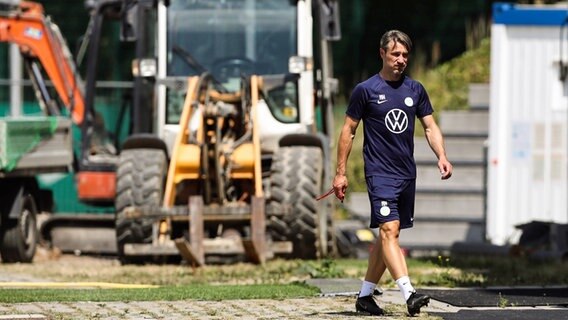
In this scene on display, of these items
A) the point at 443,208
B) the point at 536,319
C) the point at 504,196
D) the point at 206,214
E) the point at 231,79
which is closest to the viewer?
the point at 536,319

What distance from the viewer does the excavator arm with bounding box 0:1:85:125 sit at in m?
20.8

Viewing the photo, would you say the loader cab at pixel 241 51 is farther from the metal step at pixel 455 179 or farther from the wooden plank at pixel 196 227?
the metal step at pixel 455 179

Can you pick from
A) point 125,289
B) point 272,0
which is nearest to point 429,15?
point 272,0

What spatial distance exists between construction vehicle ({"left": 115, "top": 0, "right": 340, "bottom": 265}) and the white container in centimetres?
351

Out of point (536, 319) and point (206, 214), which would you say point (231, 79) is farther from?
point (536, 319)

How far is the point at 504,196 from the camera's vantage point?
2192 cm

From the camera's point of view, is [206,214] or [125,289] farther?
[206,214]

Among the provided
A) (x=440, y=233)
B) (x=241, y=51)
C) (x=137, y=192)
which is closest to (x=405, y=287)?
(x=137, y=192)

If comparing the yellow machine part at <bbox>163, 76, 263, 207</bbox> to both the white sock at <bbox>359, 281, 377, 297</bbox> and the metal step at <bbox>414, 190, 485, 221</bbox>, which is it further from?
the metal step at <bbox>414, 190, 485, 221</bbox>

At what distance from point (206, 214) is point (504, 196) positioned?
6.69 meters

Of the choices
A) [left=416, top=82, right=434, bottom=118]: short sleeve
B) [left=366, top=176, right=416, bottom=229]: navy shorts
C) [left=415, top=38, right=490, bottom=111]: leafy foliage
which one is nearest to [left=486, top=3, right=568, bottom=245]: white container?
[left=415, top=38, right=490, bottom=111]: leafy foliage

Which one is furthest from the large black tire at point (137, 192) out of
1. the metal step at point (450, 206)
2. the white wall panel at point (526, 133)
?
the metal step at point (450, 206)

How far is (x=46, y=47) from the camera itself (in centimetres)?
2092

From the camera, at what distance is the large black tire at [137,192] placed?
1692 cm
